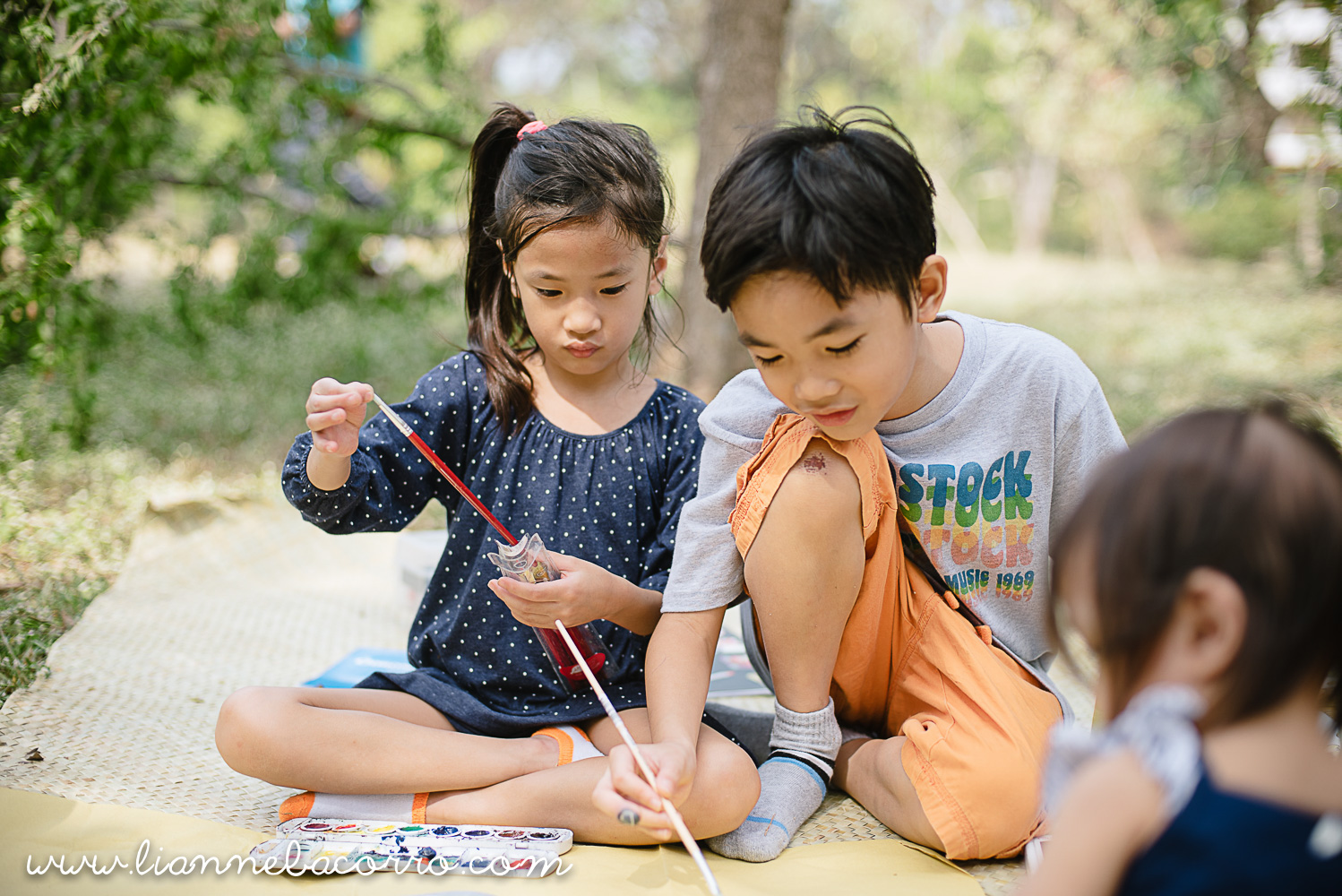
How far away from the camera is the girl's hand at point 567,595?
51.6 inches

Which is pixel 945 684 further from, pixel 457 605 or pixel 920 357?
pixel 457 605

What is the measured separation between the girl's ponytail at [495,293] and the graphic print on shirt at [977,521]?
58 centimetres

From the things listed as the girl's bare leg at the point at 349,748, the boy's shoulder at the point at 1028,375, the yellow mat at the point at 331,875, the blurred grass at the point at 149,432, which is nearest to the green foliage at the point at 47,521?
the blurred grass at the point at 149,432

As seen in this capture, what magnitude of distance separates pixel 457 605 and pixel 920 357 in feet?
2.45

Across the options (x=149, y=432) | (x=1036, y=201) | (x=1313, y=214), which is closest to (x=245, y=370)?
(x=149, y=432)

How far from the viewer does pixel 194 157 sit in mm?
3701

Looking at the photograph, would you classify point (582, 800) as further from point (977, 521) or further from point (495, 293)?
point (495, 293)

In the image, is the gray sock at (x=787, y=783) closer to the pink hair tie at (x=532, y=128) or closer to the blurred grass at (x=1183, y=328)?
the pink hair tie at (x=532, y=128)

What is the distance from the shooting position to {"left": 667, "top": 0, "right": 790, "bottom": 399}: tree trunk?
320 centimetres

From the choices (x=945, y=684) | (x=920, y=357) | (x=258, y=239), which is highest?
(x=258, y=239)

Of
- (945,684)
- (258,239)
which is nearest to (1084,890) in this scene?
(945,684)

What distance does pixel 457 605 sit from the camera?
153 centimetres

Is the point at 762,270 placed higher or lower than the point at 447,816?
higher

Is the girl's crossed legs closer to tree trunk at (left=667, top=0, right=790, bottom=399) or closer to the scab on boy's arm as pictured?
the scab on boy's arm
